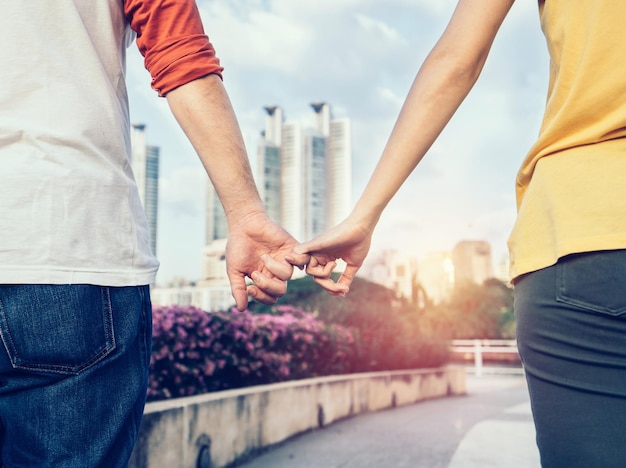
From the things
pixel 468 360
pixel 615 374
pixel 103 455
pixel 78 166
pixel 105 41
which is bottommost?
pixel 468 360

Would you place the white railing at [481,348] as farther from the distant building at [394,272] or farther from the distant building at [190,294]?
the distant building at [190,294]

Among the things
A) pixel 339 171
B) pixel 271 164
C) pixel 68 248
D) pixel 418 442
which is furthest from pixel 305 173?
pixel 68 248

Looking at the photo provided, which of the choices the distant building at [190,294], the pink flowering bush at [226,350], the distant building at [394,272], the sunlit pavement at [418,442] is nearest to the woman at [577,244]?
the sunlit pavement at [418,442]

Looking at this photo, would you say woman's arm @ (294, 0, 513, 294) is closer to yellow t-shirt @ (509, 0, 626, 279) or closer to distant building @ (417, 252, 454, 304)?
yellow t-shirt @ (509, 0, 626, 279)

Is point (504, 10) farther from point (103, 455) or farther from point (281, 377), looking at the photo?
point (281, 377)

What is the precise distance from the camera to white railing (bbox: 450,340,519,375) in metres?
16.3

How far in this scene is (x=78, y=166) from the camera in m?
1.19

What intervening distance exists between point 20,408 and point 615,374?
1030 millimetres

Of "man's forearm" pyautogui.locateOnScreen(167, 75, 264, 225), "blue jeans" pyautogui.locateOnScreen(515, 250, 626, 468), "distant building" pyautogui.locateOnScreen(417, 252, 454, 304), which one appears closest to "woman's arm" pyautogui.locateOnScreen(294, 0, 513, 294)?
"man's forearm" pyautogui.locateOnScreen(167, 75, 264, 225)

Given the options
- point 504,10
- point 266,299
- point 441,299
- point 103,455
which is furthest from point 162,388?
point 441,299

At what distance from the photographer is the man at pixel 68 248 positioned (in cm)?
114

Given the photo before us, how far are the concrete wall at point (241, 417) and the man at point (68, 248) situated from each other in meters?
2.22

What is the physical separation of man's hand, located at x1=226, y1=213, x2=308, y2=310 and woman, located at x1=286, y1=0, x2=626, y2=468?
877mm

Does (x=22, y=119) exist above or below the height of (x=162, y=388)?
above
